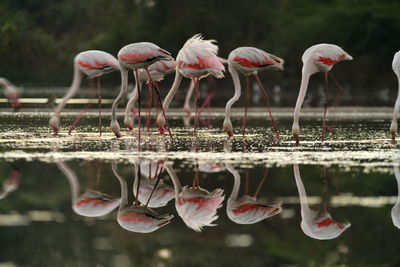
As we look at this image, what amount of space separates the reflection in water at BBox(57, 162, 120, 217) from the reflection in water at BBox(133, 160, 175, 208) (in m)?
0.28

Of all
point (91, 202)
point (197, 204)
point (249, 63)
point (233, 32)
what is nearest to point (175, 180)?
point (197, 204)

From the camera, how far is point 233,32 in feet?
159

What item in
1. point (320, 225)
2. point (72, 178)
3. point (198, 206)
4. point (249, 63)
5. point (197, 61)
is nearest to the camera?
point (320, 225)

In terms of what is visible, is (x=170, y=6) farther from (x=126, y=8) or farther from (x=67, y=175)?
(x=67, y=175)

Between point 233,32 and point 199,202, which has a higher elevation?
point 233,32

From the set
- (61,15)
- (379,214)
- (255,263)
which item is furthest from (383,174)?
(61,15)

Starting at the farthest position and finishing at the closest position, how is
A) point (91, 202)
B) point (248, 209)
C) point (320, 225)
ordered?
point (91, 202)
point (248, 209)
point (320, 225)

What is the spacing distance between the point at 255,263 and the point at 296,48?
37417 millimetres

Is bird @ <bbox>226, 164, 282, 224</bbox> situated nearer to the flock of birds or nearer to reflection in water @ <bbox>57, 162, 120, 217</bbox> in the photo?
reflection in water @ <bbox>57, 162, 120, 217</bbox>

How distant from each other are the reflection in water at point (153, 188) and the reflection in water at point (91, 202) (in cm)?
28

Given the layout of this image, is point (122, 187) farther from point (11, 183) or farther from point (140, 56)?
point (140, 56)

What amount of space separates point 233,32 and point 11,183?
40637mm

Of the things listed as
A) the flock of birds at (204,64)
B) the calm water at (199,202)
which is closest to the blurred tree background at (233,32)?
the flock of birds at (204,64)

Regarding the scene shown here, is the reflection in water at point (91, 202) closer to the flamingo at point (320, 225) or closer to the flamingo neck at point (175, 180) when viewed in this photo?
the flamingo neck at point (175, 180)
